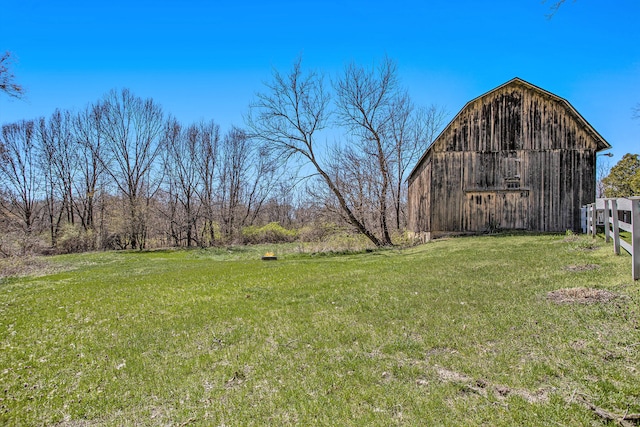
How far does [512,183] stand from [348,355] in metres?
17.5

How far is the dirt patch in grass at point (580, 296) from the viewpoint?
5.37m

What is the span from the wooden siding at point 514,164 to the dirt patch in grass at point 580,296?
45.6ft

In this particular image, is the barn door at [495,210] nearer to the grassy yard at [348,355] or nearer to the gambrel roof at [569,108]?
the gambrel roof at [569,108]

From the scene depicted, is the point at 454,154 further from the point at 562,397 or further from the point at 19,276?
the point at 19,276

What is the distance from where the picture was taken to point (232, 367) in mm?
4680

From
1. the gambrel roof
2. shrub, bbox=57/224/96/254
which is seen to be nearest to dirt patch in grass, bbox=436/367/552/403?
the gambrel roof

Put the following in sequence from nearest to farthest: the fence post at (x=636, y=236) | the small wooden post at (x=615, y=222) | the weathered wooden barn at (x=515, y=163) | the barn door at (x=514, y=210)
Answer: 1. the fence post at (x=636, y=236)
2. the small wooden post at (x=615, y=222)
3. the weathered wooden barn at (x=515, y=163)
4. the barn door at (x=514, y=210)

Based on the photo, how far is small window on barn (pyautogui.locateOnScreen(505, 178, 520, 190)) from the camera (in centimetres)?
1894

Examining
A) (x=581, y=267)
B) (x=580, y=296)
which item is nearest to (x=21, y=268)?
(x=580, y=296)

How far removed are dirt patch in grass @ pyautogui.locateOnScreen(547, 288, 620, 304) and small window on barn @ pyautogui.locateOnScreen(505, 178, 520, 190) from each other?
556 inches

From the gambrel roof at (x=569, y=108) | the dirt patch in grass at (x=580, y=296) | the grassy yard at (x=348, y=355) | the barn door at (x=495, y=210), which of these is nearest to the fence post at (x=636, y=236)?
the grassy yard at (x=348, y=355)

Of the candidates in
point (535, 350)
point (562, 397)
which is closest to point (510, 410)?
point (562, 397)

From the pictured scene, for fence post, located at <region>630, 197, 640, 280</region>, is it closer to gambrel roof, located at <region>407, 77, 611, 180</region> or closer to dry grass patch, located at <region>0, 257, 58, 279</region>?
gambrel roof, located at <region>407, 77, 611, 180</region>

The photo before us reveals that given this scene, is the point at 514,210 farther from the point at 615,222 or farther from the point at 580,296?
the point at 580,296
